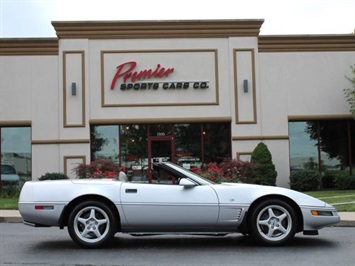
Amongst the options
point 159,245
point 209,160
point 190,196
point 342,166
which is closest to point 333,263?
point 190,196

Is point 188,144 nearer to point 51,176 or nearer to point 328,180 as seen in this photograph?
point 51,176

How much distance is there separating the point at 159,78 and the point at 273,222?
13132mm

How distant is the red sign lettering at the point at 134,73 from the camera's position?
63.7 ft

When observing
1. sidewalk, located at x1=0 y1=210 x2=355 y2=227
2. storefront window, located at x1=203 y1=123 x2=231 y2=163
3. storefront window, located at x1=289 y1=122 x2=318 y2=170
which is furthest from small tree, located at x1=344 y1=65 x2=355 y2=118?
sidewalk, located at x1=0 y1=210 x2=355 y2=227

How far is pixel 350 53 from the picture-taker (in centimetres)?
1997

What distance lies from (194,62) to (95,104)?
431cm

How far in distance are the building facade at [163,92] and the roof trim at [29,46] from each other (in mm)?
40

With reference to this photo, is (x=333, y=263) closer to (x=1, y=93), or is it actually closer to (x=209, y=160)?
(x=209, y=160)

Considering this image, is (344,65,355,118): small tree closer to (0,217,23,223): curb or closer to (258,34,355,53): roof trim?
(258,34,355,53): roof trim

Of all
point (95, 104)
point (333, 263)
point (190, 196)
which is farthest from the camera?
point (95, 104)

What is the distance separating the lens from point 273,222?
704cm

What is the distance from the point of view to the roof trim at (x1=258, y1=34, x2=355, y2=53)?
19.8m

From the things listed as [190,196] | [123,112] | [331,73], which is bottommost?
[190,196]

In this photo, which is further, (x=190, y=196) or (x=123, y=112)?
(x=123, y=112)
